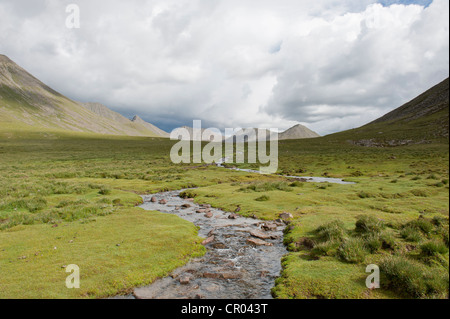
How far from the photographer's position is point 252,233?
59.4 ft

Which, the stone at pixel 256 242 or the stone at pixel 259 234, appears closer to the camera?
the stone at pixel 256 242

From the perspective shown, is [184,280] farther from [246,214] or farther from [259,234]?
[246,214]

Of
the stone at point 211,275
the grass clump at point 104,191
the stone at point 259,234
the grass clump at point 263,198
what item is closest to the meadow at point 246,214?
the grass clump at point 263,198

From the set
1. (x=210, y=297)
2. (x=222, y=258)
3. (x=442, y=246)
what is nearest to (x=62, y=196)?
(x=222, y=258)

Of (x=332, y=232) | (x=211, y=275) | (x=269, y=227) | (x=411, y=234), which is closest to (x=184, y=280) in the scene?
(x=211, y=275)

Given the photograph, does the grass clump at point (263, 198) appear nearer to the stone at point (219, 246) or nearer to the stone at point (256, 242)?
the stone at point (256, 242)

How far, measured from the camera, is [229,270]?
1270cm

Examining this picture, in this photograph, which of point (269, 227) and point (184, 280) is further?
point (269, 227)

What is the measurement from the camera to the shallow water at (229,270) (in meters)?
10.6

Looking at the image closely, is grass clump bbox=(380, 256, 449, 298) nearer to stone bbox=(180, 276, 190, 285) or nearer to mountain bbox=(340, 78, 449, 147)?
stone bbox=(180, 276, 190, 285)

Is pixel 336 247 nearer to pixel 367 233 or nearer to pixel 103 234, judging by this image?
pixel 367 233

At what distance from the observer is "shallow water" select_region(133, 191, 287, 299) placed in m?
10.6

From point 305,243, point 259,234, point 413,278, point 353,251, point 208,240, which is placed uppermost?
point 413,278

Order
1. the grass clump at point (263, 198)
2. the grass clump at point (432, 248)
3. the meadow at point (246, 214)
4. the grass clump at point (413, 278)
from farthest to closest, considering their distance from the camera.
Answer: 1. the grass clump at point (263, 198)
2. the grass clump at point (432, 248)
3. the meadow at point (246, 214)
4. the grass clump at point (413, 278)
